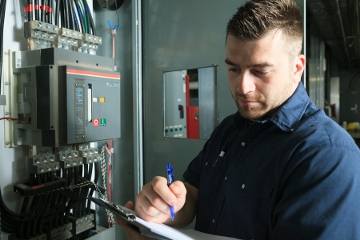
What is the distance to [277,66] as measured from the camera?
866 millimetres

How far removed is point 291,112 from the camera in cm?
87

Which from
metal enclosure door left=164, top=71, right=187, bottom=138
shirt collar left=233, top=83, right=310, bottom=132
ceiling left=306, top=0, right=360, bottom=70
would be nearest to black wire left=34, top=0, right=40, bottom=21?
metal enclosure door left=164, top=71, right=187, bottom=138

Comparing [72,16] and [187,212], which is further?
[72,16]


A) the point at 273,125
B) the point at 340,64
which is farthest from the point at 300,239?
the point at 340,64

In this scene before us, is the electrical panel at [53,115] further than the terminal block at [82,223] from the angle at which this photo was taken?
No

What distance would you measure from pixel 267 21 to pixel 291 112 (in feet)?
0.88

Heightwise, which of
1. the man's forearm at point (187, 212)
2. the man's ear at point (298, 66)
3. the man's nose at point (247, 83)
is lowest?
the man's forearm at point (187, 212)

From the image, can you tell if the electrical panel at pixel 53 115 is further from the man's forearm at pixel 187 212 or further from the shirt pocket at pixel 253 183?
the shirt pocket at pixel 253 183

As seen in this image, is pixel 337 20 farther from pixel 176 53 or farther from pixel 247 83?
pixel 247 83

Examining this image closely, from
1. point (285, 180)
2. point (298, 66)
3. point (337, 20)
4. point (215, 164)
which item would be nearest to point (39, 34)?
point (215, 164)

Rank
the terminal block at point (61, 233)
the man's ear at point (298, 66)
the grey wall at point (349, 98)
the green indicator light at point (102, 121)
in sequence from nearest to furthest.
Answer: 1. the man's ear at point (298, 66)
2. the terminal block at point (61, 233)
3. the green indicator light at point (102, 121)
4. the grey wall at point (349, 98)

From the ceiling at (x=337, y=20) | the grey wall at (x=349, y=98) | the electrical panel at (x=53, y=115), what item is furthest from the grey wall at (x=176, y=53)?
the grey wall at (x=349, y=98)

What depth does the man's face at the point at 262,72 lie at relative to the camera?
86 centimetres

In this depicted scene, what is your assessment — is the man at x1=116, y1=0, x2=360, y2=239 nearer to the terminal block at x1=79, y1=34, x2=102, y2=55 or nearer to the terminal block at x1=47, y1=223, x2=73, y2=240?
the terminal block at x1=47, y1=223, x2=73, y2=240
